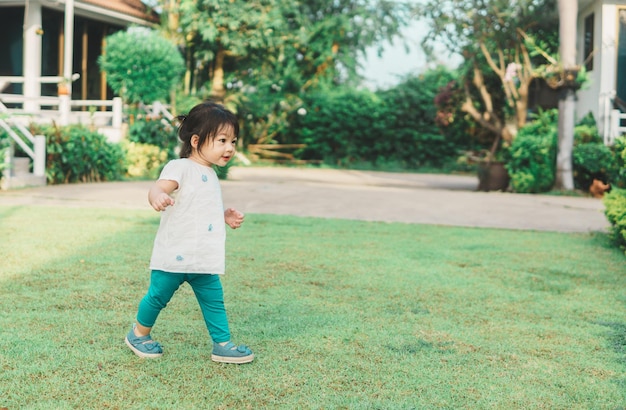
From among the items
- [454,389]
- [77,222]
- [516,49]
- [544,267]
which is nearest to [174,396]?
[454,389]

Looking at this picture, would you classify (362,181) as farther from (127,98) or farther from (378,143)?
(378,143)

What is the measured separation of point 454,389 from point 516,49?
13.7m

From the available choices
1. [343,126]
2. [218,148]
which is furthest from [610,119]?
[218,148]

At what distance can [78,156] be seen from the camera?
39.2 feet

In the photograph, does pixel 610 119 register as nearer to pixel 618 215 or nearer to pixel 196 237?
pixel 618 215

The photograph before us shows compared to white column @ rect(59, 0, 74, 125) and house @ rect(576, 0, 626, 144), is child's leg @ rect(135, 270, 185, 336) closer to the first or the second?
white column @ rect(59, 0, 74, 125)

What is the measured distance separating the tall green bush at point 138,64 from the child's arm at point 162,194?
1238cm

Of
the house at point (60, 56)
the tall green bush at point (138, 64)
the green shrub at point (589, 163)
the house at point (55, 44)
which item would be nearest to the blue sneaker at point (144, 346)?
the house at point (60, 56)

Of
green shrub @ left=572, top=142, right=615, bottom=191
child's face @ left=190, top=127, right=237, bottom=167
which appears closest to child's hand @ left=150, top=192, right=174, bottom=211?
child's face @ left=190, top=127, right=237, bottom=167

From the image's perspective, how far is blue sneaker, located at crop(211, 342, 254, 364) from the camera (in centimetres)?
316

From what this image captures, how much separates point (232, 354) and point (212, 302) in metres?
0.23

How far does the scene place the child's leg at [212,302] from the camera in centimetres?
323

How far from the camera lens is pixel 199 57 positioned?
1938 centimetres

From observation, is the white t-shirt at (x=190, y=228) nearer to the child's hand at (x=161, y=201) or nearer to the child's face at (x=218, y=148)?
the child's face at (x=218, y=148)
